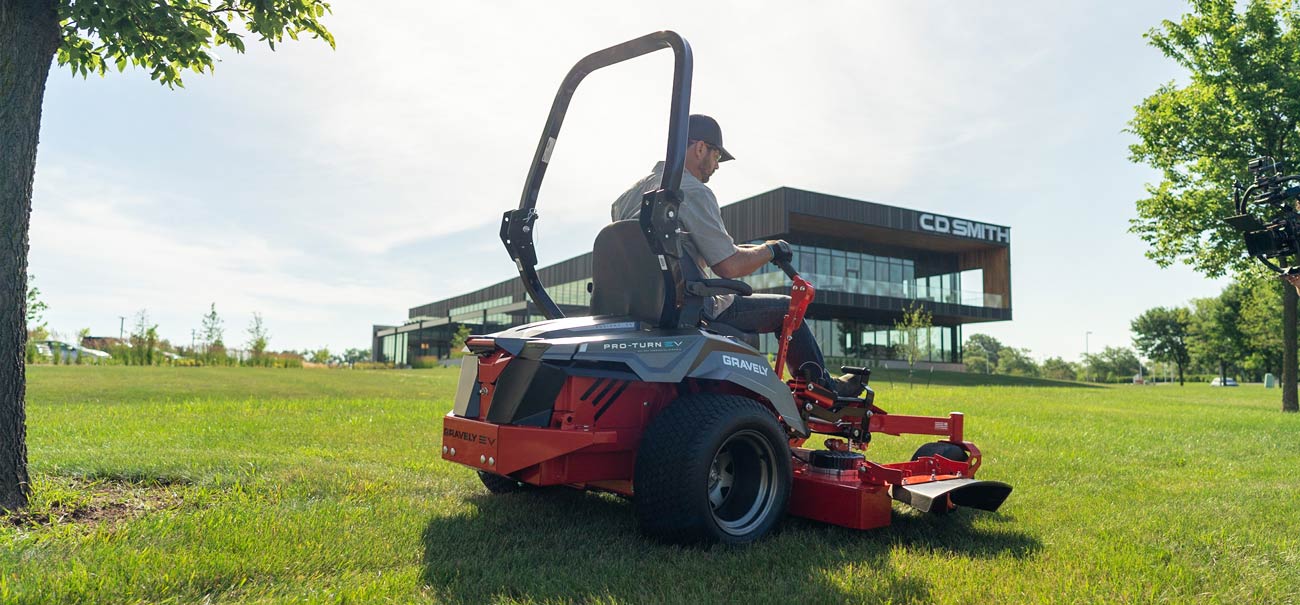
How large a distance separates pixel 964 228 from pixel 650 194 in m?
45.4

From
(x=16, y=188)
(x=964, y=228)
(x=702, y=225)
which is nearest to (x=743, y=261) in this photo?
(x=702, y=225)

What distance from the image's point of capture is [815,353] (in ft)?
15.8

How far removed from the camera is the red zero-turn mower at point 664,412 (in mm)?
3666

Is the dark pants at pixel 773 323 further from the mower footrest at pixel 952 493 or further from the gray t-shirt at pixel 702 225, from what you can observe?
the mower footrest at pixel 952 493

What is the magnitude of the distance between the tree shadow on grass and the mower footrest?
0.15 metres

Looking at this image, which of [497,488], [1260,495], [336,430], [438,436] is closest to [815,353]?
[497,488]

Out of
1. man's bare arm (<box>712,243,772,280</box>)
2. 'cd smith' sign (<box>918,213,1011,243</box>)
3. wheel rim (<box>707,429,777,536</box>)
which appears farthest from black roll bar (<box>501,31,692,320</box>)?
'cd smith' sign (<box>918,213,1011,243</box>)

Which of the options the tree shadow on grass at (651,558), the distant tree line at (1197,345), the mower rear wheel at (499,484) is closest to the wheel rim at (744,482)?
the tree shadow on grass at (651,558)

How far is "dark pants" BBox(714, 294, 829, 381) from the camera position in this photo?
15.2ft

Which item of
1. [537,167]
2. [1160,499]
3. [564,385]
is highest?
[537,167]

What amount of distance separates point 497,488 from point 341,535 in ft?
4.25

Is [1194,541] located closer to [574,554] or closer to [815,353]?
[815,353]

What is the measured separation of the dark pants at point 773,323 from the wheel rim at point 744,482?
0.80m

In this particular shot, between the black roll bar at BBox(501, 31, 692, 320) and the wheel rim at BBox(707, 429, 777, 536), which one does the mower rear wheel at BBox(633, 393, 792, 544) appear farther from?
the black roll bar at BBox(501, 31, 692, 320)
